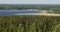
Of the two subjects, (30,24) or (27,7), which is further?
(27,7)

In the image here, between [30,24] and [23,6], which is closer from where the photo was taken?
[30,24]

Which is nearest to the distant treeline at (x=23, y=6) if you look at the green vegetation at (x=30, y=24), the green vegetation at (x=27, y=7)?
the green vegetation at (x=27, y=7)

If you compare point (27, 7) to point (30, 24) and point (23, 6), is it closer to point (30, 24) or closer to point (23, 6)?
point (23, 6)

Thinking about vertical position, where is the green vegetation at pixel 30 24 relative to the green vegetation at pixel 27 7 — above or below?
below

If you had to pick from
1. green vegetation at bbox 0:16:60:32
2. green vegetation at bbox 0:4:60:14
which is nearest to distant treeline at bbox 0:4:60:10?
green vegetation at bbox 0:4:60:14

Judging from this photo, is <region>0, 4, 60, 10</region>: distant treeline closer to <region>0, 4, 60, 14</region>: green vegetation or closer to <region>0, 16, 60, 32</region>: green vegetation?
<region>0, 4, 60, 14</region>: green vegetation

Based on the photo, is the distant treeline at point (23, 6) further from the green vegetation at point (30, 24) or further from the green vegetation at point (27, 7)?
the green vegetation at point (30, 24)

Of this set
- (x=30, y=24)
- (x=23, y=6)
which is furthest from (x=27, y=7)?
(x=30, y=24)

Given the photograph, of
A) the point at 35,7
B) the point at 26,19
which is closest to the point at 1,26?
the point at 26,19
